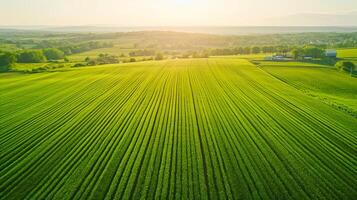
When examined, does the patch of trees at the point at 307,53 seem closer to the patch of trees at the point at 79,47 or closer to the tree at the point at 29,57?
the tree at the point at 29,57

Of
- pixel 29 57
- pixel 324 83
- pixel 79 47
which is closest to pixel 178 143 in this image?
pixel 324 83

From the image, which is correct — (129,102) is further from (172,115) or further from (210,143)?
(210,143)

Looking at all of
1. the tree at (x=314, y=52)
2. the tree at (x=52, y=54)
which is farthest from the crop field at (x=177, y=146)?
the tree at (x=52, y=54)

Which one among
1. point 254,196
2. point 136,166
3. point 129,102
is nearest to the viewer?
point 254,196

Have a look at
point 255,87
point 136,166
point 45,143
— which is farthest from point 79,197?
point 255,87

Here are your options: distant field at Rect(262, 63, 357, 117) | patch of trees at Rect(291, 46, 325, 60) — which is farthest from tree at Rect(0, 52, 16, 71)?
patch of trees at Rect(291, 46, 325, 60)
